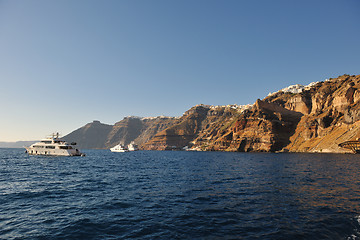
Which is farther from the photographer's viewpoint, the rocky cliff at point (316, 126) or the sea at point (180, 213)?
the rocky cliff at point (316, 126)

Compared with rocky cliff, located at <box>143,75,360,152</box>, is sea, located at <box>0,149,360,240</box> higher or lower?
lower

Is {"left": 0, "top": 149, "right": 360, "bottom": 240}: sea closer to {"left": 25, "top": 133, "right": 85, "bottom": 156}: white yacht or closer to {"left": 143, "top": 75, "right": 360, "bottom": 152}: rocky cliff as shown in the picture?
{"left": 25, "top": 133, "right": 85, "bottom": 156}: white yacht

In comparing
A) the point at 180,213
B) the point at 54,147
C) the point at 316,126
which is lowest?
the point at 180,213

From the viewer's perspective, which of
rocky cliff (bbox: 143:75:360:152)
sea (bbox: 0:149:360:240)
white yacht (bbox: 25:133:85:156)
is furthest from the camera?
rocky cliff (bbox: 143:75:360:152)

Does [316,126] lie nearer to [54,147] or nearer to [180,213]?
[180,213]

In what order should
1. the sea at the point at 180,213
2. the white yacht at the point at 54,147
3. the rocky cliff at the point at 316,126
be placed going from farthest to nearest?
the rocky cliff at the point at 316,126 → the white yacht at the point at 54,147 → the sea at the point at 180,213

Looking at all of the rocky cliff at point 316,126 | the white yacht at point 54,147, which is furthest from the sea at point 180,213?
the rocky cliff at point 316,126

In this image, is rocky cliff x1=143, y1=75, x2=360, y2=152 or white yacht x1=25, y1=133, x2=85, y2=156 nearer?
white yacht x1=25, y1=133, x2=85, y2=156

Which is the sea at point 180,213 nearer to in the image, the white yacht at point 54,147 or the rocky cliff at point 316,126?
the white yacht at point 54,147

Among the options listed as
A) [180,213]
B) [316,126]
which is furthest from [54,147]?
[316,126]

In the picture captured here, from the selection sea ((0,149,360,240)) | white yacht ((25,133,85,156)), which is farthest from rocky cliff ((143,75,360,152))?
white yacht ((25,133,85,156))

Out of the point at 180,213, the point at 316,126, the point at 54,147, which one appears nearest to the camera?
the point at 180,213

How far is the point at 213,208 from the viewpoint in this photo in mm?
16891

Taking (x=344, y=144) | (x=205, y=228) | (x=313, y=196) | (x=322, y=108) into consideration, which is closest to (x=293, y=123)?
(x=322, y=108)
